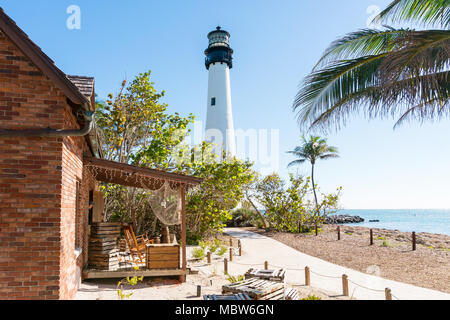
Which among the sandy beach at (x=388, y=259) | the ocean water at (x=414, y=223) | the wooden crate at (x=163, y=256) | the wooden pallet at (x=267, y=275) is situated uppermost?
the wooden crate at (x=163, y=256)

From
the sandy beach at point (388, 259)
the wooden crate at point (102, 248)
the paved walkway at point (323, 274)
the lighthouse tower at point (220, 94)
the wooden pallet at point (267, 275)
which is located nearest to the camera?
the wooden pallet at point (267, 275)

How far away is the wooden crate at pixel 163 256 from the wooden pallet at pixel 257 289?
2310mm

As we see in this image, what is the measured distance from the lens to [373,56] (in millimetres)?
6461

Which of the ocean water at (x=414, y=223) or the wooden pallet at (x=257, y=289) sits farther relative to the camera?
the ocean water at (x=414, y=223)

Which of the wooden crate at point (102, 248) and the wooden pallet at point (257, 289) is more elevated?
the wooden crate at point (102, 248)

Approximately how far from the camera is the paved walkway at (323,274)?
7.74 meters

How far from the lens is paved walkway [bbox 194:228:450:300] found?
774 centimetres

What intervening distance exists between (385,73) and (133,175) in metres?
6.16

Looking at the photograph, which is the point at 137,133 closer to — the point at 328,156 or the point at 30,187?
the point at 30,187

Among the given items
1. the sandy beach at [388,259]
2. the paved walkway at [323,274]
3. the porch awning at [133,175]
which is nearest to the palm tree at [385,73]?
the porch awning at [133,175]

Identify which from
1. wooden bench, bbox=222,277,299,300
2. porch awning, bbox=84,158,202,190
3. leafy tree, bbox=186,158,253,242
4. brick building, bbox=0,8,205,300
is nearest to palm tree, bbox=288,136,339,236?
leafy tree, bbox=186,158,253,242

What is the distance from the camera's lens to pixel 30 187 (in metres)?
4.93

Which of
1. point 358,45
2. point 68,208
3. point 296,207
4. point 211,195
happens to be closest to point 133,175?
point 68,208

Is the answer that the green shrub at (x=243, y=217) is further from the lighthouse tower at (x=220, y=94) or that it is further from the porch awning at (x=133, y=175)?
the porch awning at (x=133, y=175)
